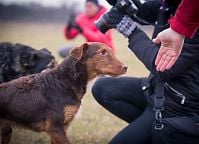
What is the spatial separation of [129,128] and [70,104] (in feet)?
2.10

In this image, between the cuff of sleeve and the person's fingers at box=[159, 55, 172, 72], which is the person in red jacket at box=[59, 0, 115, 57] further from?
the cuff of sleeve

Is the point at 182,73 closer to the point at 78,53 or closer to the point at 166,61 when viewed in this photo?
the point at 78,53

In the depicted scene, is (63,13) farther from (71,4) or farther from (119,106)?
(119,106)

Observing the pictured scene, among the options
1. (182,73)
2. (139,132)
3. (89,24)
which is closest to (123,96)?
(139,132)

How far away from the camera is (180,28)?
9.80 ft

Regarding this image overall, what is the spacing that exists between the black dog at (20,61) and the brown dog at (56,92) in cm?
168

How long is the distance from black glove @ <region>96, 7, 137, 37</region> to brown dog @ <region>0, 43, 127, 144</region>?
0.23 meters

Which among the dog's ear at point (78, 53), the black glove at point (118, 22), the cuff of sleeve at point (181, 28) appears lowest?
the dog's ear at point (78, 53)

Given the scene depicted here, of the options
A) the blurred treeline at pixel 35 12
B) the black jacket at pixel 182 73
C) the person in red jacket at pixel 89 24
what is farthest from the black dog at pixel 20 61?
the blurred treeline at pixel 35 12

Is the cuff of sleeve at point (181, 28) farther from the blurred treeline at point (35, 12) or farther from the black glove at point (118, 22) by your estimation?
the blurred treeline at point (35, 12)

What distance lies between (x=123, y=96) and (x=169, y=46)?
239 cm

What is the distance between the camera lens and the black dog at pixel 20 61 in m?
6.72

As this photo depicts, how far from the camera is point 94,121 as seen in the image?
301 inches

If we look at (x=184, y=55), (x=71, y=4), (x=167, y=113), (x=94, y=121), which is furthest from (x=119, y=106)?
(x=71, y=4)
